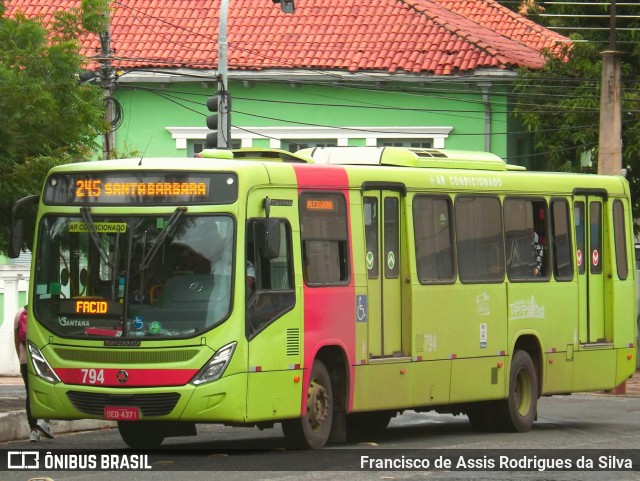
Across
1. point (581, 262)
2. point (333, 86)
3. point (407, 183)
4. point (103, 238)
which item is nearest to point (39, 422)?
point (103, 238)

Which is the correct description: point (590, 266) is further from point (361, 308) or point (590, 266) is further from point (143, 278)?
point (143, 278)

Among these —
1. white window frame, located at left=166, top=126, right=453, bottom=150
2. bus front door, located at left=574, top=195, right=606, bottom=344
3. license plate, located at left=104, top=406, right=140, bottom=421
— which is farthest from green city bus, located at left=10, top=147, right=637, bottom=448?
white window frame, located at left=166, top=126, right=453, bottom=150

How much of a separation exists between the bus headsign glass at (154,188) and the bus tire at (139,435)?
7.17ft

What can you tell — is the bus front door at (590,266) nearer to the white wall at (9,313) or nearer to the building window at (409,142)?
the white wall at (9,313)

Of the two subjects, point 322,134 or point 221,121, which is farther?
point 322,134

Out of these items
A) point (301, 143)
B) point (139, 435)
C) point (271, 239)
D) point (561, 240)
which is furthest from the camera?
point (301, 143)

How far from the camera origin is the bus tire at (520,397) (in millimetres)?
19344

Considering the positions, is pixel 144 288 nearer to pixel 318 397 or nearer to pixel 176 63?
pixel 318 397

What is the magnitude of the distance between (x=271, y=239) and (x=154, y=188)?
1.15 metres

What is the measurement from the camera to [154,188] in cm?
1558

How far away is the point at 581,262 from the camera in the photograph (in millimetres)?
20797

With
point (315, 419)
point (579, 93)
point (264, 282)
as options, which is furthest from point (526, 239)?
point (579, 93)

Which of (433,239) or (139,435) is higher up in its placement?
(433,239)

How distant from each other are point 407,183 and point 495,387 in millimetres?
2696
